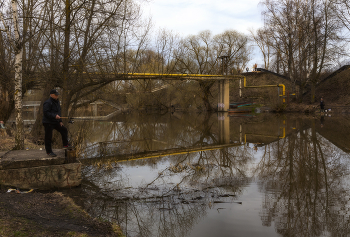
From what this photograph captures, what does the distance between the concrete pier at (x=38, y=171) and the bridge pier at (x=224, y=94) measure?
29463 mm

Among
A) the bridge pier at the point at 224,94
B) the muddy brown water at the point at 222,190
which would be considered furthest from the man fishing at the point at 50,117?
the bridge pier at the point at 224,94

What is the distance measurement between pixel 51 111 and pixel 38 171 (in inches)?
53.4

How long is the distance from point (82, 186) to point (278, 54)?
32.7 metres

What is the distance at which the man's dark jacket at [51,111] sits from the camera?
659 cm

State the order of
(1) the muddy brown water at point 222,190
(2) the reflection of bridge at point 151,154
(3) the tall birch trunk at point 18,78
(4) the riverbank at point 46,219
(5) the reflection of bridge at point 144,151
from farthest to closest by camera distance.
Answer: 1. (5) the reflection of bridge at point 144,151
2. (2) the reflection of bridge at point 151,154
3. (3) the tall birch trunk at point 18,78
4. (1) the muddy brown water at point 222,190
5. (4) the riverbank at point 46,219

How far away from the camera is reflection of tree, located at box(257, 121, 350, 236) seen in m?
4.38

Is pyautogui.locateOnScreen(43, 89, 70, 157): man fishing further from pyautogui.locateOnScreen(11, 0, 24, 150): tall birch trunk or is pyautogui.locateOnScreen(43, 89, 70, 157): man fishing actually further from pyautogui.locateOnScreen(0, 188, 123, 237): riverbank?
pyautogui.locateOnScreen(11, 0, 24, 150): tall birch trunk

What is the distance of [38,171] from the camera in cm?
621

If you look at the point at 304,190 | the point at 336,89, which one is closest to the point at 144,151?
the point at 304,190

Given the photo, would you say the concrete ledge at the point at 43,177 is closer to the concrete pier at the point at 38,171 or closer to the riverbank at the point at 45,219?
the concrete pier at the point at 38,171

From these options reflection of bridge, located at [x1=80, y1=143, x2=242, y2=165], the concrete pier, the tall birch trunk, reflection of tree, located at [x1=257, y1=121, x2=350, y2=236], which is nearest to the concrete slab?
the concrete pier

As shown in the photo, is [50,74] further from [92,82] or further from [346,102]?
[346,102]

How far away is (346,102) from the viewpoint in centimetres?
3183

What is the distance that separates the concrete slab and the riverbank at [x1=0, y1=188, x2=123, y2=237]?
2.74ft
